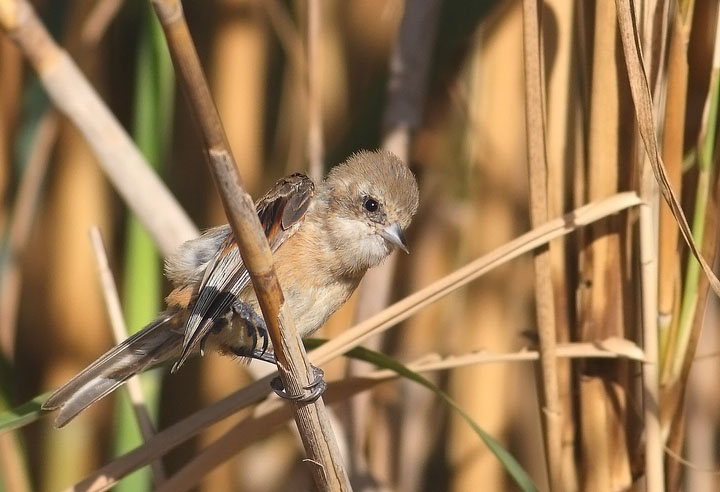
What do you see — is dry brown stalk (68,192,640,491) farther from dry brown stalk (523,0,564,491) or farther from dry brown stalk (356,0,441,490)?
dry brown stalk (356,0,441,490)

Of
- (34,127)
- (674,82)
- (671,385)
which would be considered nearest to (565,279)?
(671,385)

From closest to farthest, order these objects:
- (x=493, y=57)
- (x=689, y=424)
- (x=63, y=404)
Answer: (x=63, y=404)
(x=493, y=57)
(x=689, y=424)

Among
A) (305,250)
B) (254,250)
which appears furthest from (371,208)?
(254,250)

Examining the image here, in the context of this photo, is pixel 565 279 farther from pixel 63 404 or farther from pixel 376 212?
pixel 63 404

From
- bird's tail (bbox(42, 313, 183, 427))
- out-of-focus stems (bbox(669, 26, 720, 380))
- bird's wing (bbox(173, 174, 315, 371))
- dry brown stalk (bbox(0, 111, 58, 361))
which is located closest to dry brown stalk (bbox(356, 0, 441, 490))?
bird's wing (bbox(173, 174, 315, 371))

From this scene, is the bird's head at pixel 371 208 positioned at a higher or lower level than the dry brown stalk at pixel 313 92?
lower

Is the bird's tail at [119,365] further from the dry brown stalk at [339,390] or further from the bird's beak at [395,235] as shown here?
the bird's beak at [395,235]

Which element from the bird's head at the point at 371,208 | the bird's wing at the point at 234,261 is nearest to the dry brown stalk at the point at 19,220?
the bird's wing at the point at 234,261
